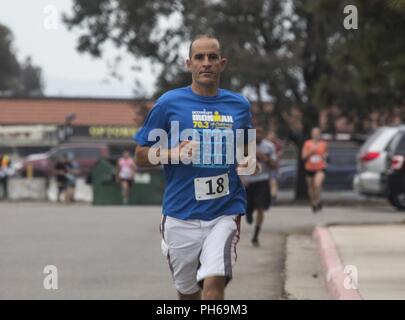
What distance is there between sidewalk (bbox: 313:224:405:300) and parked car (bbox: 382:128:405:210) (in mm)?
6119

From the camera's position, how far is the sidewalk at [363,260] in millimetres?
10086

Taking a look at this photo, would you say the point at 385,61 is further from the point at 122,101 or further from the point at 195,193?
the point at 122,101

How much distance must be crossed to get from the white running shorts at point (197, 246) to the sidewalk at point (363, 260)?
2.72 m

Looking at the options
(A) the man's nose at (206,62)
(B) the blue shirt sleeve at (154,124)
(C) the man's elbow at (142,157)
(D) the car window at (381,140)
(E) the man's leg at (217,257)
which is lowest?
(E) the man's leg at (217,257)

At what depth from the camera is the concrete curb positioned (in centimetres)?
978

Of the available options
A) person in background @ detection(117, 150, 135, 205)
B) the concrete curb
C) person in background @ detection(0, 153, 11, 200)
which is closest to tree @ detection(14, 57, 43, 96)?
person in background @ detection(0, 153, 11, 200)

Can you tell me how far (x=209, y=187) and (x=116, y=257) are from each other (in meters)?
7.53

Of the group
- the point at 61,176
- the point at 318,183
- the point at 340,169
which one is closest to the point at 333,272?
the point at 318,183

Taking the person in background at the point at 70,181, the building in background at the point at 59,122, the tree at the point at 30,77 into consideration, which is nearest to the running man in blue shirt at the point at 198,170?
the person in background at the point at 70,181

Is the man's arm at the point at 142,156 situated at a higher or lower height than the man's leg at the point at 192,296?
higher

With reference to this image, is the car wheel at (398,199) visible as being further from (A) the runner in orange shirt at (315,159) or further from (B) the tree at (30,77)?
(B) the tree at (30,77)

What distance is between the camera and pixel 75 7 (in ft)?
132

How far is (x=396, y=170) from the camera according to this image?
24453 mm

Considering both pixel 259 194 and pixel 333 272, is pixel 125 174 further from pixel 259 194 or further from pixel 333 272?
pixel 333 272
